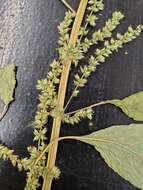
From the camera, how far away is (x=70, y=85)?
51 cm

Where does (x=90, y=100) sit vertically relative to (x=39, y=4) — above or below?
below

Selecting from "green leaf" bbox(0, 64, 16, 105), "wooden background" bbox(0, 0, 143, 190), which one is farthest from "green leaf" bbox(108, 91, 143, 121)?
"green leaf" bbox(0, 64, 16, 105)

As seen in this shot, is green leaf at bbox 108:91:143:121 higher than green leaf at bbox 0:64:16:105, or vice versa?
green leaf at bbox 0:64:16:105

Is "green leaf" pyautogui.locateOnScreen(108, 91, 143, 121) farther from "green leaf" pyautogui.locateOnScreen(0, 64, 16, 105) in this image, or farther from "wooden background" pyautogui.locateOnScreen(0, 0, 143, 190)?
"green leaf" pyautogui.locateOnScreen(0, 64, 16, 105)

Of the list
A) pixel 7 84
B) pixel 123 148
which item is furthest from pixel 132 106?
pixel 7 84

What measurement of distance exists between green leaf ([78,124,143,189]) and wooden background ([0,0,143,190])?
2cm

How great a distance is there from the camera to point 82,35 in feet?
1.69

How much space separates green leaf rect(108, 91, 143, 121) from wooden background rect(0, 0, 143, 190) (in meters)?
0.01

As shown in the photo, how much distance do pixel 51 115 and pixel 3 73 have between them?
0.28 ft

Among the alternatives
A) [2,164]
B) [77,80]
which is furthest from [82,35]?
[2,164]

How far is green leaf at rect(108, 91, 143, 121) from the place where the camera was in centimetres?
49

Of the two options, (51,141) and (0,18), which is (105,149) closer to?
(51,141)

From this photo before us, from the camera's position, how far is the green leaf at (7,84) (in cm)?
51

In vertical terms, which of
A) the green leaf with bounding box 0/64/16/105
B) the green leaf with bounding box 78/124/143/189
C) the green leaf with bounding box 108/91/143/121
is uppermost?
the green leaf with bounding box 0/64/16/105
